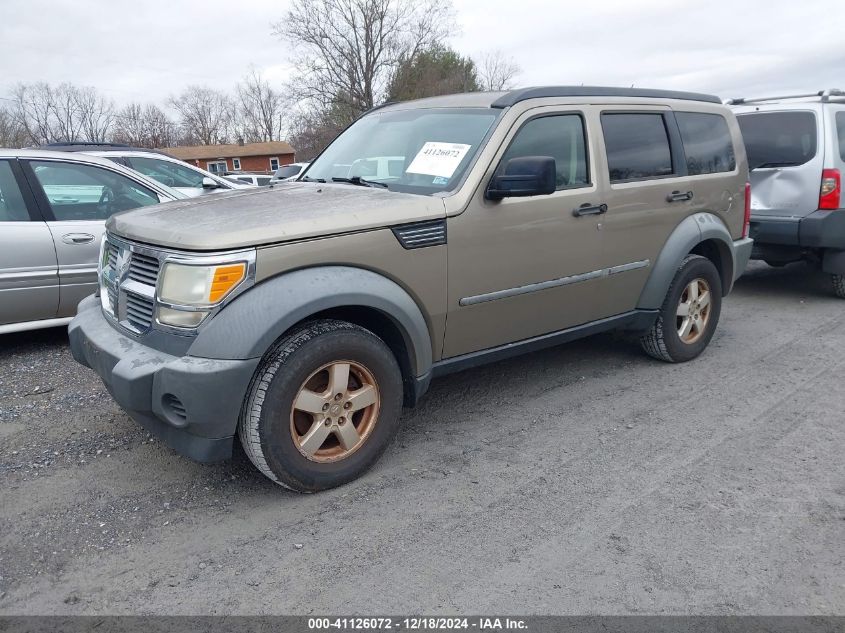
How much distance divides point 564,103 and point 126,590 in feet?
11.3

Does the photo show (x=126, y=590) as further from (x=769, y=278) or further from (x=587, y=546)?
(x=769, y=278)

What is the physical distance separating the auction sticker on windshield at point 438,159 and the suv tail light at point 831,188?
4656 millimetres

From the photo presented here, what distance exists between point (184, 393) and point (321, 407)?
63 centimetres

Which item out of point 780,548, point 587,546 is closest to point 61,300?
point 587,546

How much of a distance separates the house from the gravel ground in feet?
193

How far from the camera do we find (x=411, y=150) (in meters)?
3.95

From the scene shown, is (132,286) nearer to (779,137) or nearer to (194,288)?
(194,288)

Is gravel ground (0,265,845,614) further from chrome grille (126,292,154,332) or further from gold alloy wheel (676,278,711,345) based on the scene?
chrome grille (126,292,154,332)

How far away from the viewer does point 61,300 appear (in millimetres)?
5086

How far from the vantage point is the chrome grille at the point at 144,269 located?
3.01 metres

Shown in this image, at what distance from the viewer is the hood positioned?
9.35 feet

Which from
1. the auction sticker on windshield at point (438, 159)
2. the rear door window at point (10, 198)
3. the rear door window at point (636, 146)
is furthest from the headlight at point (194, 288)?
the rear door window at point (10, 198)

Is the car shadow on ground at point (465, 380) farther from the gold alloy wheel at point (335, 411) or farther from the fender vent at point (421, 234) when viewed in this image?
the fender vent at point (421, 234)

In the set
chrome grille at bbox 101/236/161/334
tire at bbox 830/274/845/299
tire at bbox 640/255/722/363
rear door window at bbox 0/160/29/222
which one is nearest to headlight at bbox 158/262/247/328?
chrome grille at bbox 101/236/161/334
